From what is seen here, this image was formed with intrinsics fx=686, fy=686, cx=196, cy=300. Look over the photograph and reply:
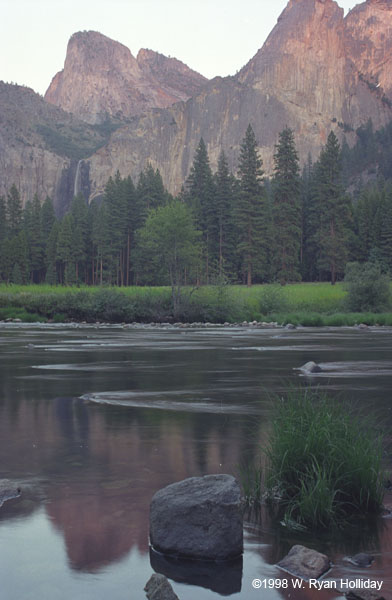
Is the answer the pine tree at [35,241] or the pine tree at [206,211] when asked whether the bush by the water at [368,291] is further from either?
the pine tree at [35,241]

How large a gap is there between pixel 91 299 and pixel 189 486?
6022 centimetres

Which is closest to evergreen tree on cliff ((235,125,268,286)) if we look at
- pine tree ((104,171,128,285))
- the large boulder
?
pine tree ((104,171,128,285))

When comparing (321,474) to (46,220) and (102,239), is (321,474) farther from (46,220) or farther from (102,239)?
(46,220)

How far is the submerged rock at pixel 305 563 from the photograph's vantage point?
6.00 m

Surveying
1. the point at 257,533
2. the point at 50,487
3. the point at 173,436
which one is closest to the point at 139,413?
the point at 173,436

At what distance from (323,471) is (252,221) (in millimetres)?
97192

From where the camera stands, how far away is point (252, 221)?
10350 centimetres

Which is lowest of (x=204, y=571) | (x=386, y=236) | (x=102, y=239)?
(x=204, y=571)

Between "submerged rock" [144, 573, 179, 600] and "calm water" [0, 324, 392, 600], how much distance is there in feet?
0.59

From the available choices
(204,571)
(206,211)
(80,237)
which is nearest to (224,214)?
(206,211)

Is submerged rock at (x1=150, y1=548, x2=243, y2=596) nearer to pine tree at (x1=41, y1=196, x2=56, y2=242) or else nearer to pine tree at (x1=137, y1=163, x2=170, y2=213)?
pine tree at (x1=137, y1=163, x2=170, y2=213)

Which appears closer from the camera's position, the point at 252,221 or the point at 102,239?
the point at 252,221

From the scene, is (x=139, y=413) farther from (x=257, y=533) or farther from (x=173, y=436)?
(x=257, y=533)

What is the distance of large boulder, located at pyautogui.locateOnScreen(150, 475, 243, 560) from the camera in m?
6.42
